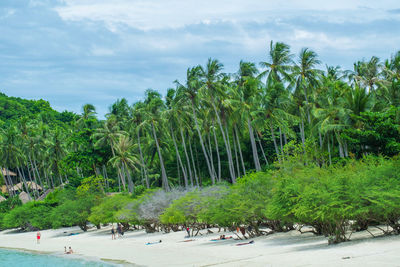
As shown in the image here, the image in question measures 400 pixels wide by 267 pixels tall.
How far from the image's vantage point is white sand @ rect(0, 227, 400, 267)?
20109 millimetres

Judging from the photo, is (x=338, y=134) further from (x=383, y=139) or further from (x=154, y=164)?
(x=154, y=164)

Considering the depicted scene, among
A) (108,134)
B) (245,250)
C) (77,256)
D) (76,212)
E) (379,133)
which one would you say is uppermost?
(108,134)

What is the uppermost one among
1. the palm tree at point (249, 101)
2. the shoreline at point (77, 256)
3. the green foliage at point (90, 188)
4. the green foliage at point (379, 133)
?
the palm tree at point (249, 101)

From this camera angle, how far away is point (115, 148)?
222ft

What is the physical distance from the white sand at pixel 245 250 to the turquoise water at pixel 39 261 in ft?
5.22

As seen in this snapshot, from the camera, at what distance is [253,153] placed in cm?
5472

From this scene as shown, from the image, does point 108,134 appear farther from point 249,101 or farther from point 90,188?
point 249,101

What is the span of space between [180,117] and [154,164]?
19148 mm

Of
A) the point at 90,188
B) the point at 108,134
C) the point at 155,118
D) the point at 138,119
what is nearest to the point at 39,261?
the point at 90,188

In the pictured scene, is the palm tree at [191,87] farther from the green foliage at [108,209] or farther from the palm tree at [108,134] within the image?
the palm tree at [108,134]

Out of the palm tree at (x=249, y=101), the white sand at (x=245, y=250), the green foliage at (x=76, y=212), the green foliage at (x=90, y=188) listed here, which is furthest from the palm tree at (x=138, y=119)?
the white sand at (x=245, y=250)

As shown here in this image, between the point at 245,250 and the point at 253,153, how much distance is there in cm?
2847

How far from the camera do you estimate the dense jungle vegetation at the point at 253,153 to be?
24.4 m

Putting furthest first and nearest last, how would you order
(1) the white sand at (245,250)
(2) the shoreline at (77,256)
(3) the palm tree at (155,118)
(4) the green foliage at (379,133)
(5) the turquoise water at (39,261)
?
(3) the palm tree at (155,118)
(4) the green foliage at (379,133)
(5) the turquoise water at (39,261)
(2) the shoreline at (77,256)
(1) the white sand at (245,250)
